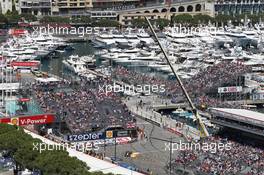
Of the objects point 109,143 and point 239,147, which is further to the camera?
point 109,143

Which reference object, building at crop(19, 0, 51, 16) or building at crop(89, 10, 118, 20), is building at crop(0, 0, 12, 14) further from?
building at crop(89, 10, 118, 20)

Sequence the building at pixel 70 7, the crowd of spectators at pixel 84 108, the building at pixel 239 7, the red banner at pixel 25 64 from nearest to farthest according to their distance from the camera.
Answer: the crowd of spectators at pixel 84 108
the red banner at pixel 25 64
the building at pixel 70 7
the building at pixel 239 7

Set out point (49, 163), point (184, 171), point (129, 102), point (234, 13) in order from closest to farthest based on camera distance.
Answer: point (49, 163), point (184, 171), point (129, 102), point (234, 13)

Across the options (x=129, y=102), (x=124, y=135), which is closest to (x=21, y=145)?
(x=124, y=135)

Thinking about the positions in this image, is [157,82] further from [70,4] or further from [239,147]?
[70,4]

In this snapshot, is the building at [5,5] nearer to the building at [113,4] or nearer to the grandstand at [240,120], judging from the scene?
the building at [113,4]

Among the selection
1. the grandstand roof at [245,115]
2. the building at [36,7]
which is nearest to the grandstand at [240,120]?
the grandstand roof at [245,115]

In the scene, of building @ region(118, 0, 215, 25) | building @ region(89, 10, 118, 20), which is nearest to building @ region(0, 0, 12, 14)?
building @ region(89, 10, 118, 20)
